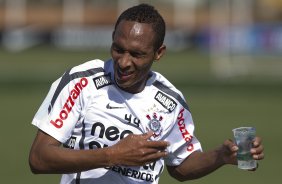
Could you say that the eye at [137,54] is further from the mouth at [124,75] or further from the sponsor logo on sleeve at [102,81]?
the sponsor logo on sleeve at [102,81]

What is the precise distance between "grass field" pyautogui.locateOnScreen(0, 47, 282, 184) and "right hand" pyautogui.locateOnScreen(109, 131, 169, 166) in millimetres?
8437

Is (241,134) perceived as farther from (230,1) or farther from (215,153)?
(230,1)

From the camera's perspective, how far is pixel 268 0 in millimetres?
53125

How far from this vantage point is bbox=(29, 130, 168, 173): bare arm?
20.9 ft

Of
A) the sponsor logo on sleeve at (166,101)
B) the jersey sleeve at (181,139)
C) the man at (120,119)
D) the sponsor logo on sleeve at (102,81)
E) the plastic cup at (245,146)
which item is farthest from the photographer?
the jersey sleeve at (181,139)

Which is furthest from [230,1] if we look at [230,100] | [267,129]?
[267,129]

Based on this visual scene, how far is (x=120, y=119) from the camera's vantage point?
23.5 ft

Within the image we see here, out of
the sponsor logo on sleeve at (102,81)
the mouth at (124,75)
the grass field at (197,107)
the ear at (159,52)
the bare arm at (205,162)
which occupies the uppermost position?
the ear at (159,52)

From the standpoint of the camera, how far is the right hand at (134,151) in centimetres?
637

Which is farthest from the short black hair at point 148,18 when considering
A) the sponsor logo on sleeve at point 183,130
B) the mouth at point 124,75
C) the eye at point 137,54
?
the sponsor logo on sleeve at point 183,130

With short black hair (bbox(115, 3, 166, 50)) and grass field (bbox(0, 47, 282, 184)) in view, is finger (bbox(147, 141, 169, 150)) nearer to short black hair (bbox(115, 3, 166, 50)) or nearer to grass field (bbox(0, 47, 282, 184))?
short black hair (bbox(115, 3, 166, 50))

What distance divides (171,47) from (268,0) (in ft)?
32.1

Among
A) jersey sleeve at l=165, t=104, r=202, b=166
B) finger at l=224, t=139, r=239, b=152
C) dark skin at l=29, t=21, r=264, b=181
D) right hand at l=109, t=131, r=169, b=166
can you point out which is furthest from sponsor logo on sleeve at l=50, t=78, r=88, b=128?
finger at l=224, t=139, r=239, b=152

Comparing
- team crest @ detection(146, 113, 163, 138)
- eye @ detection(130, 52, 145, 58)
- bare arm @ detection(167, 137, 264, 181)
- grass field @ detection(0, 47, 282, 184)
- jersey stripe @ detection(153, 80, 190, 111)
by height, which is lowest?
grass field @ detection(0, 47, 282, 184)
